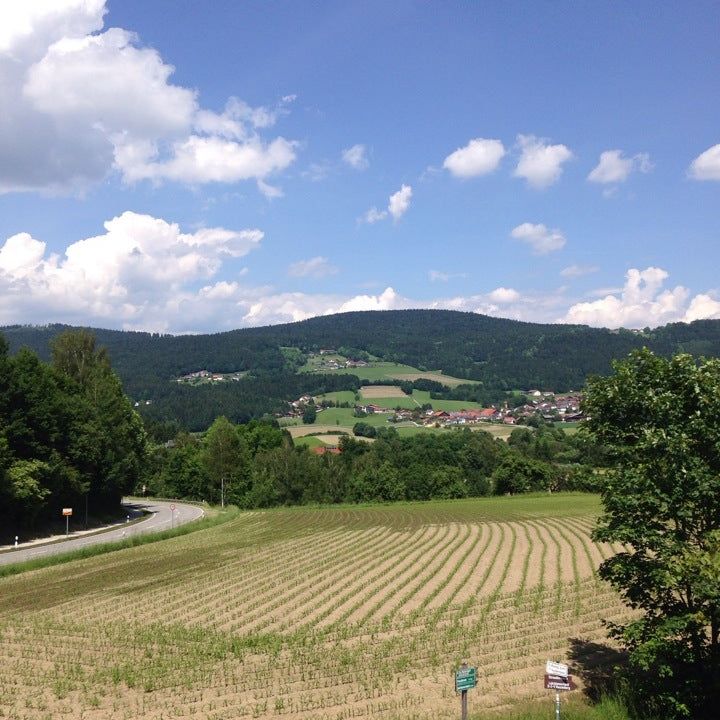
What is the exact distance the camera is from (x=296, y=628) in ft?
79.5

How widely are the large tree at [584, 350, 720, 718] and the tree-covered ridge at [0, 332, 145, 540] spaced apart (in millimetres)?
46682

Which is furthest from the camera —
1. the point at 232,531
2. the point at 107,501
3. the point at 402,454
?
the point at 402,454

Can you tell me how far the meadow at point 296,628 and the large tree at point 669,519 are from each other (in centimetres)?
399

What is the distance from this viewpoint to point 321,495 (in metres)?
101

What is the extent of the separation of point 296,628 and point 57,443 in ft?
147

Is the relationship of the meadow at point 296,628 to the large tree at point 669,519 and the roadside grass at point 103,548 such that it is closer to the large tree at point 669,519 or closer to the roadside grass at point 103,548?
the roadside grass at point 103,548

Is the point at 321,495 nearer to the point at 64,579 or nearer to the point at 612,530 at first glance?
the point at 64,579

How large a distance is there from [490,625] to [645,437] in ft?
36.4

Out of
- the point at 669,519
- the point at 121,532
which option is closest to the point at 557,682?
the point at 669,519

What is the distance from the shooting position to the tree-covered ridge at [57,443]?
52.4m

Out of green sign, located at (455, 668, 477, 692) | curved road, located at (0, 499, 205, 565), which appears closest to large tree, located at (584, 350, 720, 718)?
green sign, located at (455, 668, 477, 692)

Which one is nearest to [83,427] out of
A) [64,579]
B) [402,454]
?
[64,579]

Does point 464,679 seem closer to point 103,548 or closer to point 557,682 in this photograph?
point 557,682

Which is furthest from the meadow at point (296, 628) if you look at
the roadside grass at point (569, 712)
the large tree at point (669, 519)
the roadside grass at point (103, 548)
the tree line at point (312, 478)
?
the tree line at point (312, 478)
